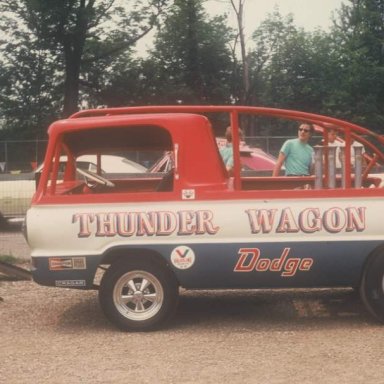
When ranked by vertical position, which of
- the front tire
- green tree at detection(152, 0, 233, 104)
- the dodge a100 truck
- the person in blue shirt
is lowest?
the front tire

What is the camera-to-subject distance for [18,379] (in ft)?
16.6

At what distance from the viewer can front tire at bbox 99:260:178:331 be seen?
6.28 meters

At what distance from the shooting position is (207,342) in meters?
5.95

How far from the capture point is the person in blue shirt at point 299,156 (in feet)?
26.3

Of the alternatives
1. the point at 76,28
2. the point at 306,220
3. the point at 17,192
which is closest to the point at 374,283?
the point at 306,220

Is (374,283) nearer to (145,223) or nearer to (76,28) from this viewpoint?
(145,223)

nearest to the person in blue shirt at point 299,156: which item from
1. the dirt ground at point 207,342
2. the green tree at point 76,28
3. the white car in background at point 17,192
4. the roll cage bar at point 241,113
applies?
the dirt ground at point 207,342

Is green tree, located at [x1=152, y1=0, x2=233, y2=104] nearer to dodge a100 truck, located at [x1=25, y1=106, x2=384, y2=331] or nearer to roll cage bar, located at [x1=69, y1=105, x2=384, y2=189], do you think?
roll cage bar, located at [x1=69, y1=105, x2=384, y2=189]

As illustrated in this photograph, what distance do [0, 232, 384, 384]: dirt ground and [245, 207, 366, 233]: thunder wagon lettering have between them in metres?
0.82

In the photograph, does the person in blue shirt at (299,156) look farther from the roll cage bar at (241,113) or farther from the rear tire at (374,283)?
the rear tire at (374,283)

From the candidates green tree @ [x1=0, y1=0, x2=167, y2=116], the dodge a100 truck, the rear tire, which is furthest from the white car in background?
green tree @ [x1=0, y1=0, x2=167, y2=116]

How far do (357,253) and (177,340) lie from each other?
1577 mm

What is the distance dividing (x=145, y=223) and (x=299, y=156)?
242cm

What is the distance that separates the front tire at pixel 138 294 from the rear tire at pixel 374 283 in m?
1.52
